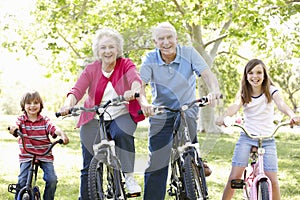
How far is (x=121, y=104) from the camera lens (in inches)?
190

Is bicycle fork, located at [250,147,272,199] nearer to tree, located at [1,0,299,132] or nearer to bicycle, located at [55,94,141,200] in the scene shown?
bicycle, located at [55,94,141,200]

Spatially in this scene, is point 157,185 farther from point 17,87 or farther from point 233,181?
point 17,87

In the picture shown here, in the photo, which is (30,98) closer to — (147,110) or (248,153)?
(147,110)

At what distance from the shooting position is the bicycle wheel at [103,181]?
4500 mm

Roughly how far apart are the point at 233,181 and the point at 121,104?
125cm

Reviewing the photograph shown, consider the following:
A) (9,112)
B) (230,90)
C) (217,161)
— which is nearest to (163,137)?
(217,161)

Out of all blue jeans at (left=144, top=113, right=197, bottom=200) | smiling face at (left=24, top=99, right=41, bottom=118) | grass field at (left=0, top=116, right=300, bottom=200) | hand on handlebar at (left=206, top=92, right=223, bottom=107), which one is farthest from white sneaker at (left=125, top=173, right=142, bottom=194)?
smiling face at (left=24, top=99, right=41, bottom=118)

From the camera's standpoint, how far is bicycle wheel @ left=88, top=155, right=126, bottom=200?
4500mm

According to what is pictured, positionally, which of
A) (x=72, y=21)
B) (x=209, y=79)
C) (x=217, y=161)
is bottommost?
(x=217, y=161)

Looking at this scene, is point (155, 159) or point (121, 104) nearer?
point (121, 104)

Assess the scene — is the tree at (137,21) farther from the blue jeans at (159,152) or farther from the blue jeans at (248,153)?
the blue jeans at (248,153)

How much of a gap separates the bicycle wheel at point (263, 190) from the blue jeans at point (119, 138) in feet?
3.72

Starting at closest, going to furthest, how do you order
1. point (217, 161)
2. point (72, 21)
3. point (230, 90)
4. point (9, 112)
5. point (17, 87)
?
point (217, 161) < point (72, 21) < point (230, 90) < point (9, 112) < point (17, 87)

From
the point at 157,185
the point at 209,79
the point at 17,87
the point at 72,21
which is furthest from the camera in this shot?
the point at 17,87
